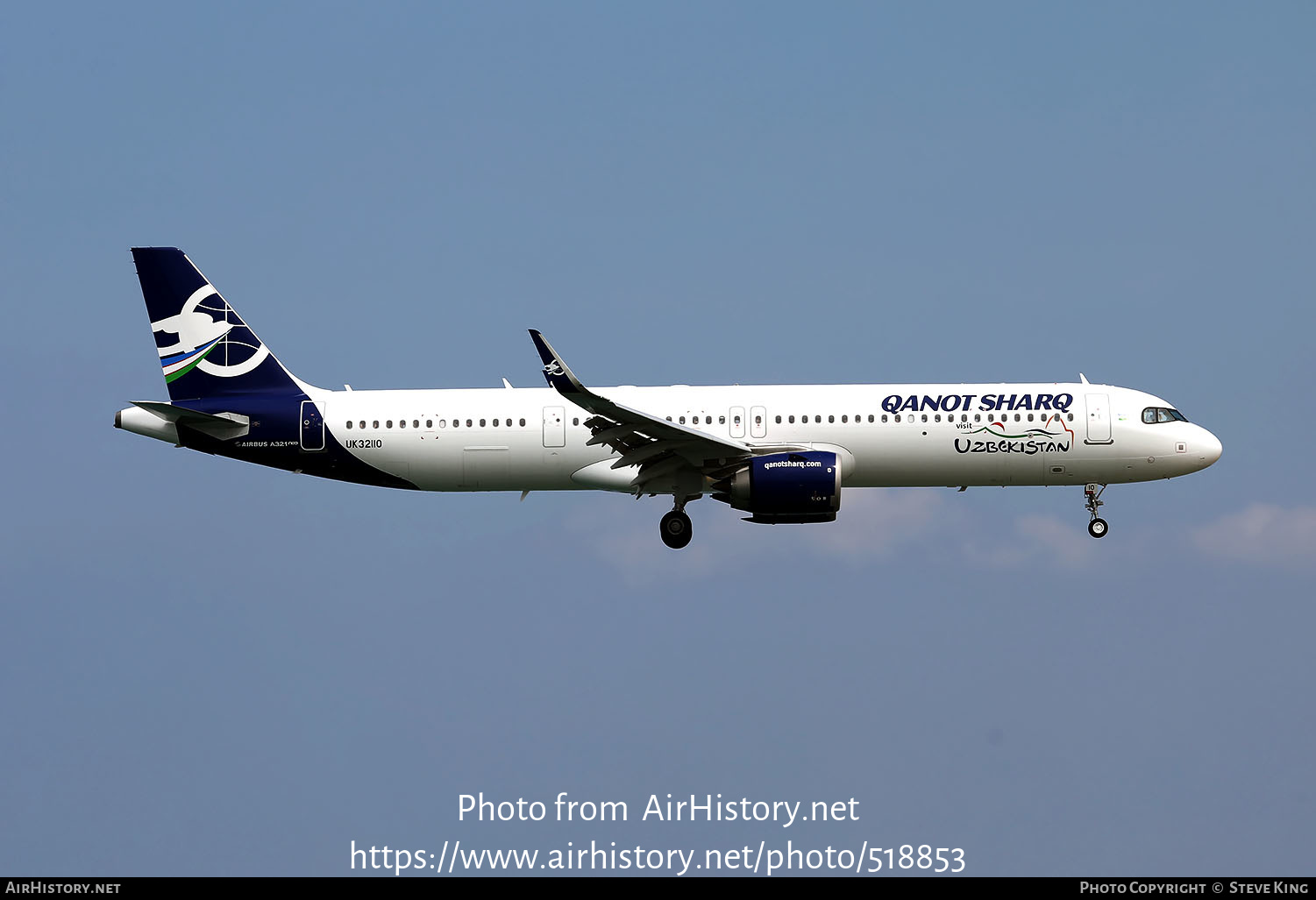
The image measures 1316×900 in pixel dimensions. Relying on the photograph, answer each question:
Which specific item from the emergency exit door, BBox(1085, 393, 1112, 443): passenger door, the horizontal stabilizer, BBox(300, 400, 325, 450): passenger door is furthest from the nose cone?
the horizontal stabilizer

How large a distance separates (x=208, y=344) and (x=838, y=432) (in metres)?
17.5

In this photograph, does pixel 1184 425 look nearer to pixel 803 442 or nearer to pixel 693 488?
pixel 803 442

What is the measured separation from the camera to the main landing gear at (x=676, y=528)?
3725 centimetres

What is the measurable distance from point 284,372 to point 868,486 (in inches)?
640

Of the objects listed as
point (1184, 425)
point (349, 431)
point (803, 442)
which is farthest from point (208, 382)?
point (1184, 425)

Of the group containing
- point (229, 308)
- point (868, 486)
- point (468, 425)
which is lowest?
point (868, 486)

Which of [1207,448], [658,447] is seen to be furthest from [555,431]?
[1207,448]

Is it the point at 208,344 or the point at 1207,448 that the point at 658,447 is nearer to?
the point at 208,344

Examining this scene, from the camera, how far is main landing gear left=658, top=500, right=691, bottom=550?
37.2 meters

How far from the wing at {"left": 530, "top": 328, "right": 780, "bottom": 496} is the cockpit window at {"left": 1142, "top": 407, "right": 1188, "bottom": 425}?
32.8ft

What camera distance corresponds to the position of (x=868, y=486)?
122ft

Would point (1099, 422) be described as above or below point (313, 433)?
below

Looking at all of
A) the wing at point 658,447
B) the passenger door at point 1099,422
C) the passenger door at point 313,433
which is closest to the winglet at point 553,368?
the wing at point 658,447

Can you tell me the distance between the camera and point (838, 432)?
3634cm
